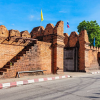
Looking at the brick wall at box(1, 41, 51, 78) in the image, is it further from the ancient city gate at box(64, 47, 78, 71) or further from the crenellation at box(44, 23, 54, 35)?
the ancient city gate at box(64, 47, 78, 71)

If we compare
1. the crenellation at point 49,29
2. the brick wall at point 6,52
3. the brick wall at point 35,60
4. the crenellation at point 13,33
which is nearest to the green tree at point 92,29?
the crenellation at point 49,29

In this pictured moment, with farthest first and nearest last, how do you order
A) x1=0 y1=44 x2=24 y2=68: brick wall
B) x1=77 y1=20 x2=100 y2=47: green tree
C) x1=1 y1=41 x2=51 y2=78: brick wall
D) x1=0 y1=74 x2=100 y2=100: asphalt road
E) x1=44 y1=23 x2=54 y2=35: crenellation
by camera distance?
x1=77 y1=20 x2=100 y2=47: green tree → x1=44 y1=23 x2=54 y2=35: crenellation → x1=0 y1=44 x2=24 y2=68: brick wall → x1=1 y1=41 x2=51 y2=78: brick wall → x1=0 y1=74 x2=100 y2=100: asphalt road

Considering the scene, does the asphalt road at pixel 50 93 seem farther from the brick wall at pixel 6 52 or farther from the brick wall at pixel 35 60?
the brick wall at pixel 6 52

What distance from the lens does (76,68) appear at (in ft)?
70.6

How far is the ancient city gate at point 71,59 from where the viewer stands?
21.6 meters

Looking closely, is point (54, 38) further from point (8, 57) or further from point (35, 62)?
point (8, 57)

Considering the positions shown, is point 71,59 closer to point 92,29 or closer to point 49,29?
point 49,29

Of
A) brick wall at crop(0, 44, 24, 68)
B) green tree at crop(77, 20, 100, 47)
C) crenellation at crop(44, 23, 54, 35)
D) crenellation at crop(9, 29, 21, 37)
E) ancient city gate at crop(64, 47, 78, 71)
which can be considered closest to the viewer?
brick wall at crop(0, 44, 24, 68)

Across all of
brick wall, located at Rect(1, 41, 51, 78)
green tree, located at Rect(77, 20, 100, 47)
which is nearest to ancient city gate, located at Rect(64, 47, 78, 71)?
brick wall, located at Rect(1, 41, 51, 78)

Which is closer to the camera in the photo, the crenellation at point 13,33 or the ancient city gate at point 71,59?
the crenellation at point 13,33

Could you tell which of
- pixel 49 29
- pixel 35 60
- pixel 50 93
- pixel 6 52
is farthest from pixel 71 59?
pixel 50 93

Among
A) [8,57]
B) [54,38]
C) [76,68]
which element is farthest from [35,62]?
[76,68]

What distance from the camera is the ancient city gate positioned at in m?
21.6

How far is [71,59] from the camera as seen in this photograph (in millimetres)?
21766
